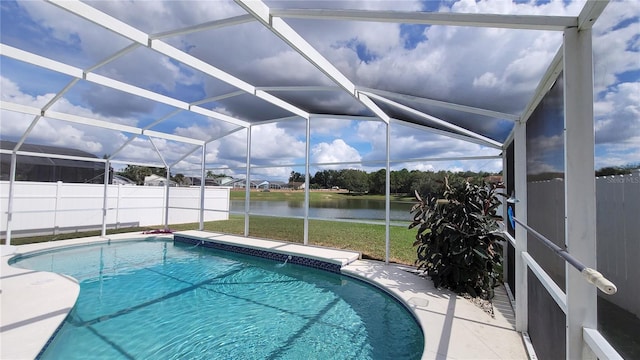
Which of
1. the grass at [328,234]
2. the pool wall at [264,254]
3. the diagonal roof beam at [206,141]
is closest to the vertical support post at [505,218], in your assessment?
the grass at [328,234]

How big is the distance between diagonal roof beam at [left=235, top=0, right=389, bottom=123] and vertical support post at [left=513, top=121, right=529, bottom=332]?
2587 mm

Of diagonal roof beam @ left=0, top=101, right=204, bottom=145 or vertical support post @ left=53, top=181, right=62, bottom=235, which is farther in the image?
vertical support post @ left=53, top=181, right=62, bottom=235

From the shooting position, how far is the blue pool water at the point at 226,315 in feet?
11.0

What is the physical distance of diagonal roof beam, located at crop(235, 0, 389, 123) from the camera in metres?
3.08

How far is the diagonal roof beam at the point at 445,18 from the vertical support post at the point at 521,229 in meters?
1.68

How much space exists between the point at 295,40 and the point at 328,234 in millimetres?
8342

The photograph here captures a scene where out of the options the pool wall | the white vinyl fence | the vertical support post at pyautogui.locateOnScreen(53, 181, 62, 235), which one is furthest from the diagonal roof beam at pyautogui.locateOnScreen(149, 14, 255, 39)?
the vertical support post at pyautogui.locateOnScreen(53, 181, 62, 235)

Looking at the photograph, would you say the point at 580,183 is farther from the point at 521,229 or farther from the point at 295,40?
the point at 295,40

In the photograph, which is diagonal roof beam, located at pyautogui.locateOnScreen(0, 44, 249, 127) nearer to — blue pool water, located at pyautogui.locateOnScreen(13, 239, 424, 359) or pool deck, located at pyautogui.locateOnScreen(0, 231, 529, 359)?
pool deck, located at pyautogui.locateOnScreen(0, 231, 529, 359)

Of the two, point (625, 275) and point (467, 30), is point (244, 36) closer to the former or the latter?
point (467, 30)

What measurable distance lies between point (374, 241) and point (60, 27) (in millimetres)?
9151

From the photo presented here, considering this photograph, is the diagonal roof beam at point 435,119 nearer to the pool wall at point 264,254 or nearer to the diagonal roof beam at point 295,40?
the diagonal roof beam at point 295,40

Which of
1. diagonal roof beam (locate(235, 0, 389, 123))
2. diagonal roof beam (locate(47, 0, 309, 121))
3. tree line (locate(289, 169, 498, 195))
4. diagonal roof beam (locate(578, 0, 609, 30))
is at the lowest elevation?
tree line (locate(289, 169, 498, 195))

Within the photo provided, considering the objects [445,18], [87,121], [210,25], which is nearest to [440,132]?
[445,18]
